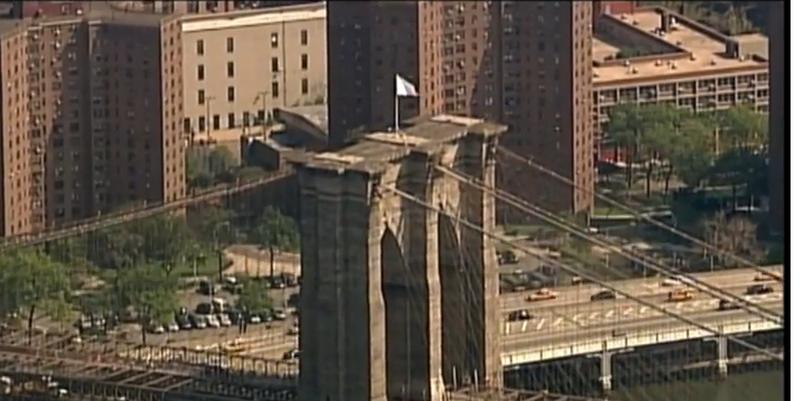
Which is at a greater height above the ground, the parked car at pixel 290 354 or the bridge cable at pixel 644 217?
the bridge cable at pixel 644 217

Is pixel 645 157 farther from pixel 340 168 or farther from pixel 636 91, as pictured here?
pixel 340 168

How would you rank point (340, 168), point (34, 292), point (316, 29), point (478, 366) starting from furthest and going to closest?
1. point (316, 29)
2. point (34, 292)
3. point (478, 366)
4. point (340, 168)

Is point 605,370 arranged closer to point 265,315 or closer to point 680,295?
point 680,295

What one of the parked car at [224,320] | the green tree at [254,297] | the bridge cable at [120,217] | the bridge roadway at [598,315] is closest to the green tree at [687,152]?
the bridge cable at [120,217]

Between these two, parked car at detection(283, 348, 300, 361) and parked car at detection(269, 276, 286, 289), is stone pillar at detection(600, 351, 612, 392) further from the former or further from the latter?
parked car at detection(269, 276, 286, 289)

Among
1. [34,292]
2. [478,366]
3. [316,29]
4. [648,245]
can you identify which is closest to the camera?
[478,366]

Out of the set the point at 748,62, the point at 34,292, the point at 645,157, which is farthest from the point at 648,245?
the point at 748,62

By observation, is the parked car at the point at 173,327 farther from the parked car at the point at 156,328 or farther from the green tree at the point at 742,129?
the green tree at the point at 742,129
